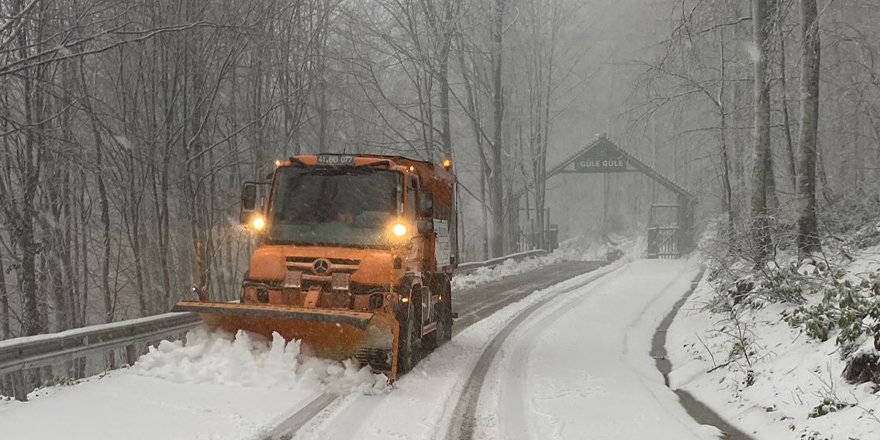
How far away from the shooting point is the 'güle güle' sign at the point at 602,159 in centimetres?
4053

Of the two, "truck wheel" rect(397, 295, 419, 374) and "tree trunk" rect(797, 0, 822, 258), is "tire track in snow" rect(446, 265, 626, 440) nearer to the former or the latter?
"truck wheel" rect(397, 295, 419, 374)

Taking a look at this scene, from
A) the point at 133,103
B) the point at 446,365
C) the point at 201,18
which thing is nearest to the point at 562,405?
the point at 446,365

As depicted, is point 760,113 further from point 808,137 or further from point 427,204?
point 427,204

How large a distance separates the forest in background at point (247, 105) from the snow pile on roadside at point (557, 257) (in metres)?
2.63

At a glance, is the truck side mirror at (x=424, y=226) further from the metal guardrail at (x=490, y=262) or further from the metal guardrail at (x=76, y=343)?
the metal guardrail at (x=490, y=262)

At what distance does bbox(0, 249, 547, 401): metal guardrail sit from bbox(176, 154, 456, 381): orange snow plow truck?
768 millimetres

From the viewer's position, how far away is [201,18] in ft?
45.6

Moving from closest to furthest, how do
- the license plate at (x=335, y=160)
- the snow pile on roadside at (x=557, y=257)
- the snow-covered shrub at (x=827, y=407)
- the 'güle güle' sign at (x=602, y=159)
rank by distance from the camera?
the snow-covered shrub at (x=827, y=407) → the license plate at (x=335, y=160) → the snow pile on roadside at (x=557, y=257) → the 'güle güle' sign at (x=602, y=159)

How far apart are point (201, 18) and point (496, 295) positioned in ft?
34.6

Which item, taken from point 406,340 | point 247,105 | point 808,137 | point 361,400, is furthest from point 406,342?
point 247,105

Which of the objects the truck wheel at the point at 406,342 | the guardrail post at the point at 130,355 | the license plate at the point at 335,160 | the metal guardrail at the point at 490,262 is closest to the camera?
the truck wheel at the point at 406,342

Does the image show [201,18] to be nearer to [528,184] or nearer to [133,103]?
[133,103]

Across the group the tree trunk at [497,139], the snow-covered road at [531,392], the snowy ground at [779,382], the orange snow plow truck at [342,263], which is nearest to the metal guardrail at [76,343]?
the orange snow plow truck at [342,263]

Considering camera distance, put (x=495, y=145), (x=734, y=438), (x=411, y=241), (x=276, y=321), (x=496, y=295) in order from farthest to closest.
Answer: (x=495, y=145)
(x=496, y=295)
(x=411, y=241)
(x=276, y=321)
(x=734, y=438)
